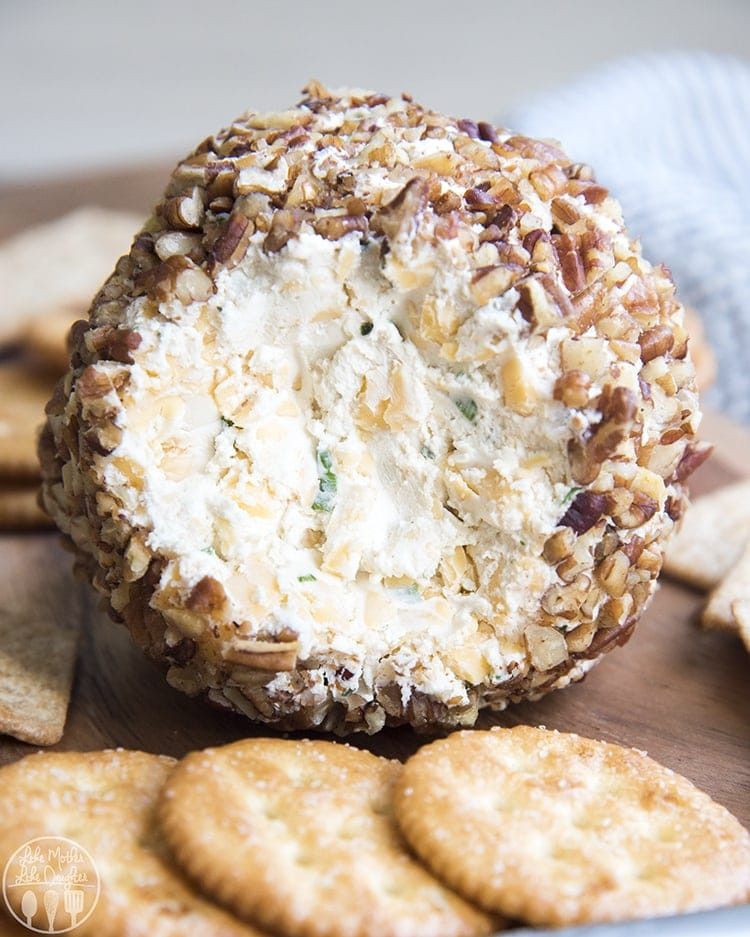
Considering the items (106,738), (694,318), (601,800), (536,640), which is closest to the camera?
(601,800)

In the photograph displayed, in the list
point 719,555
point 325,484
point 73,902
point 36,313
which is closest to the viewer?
point 73,902

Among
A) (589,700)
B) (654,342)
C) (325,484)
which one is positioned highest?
(654,342)

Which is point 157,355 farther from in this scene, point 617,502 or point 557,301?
point 617,502

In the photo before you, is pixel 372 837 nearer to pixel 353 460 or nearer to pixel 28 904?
pixel 28 904

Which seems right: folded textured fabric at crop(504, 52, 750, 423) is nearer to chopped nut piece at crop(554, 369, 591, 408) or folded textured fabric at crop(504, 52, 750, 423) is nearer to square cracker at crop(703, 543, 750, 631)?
square cracker at crop(703, 543, 750, 631)

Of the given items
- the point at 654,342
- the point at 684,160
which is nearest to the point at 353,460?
the point at 654,342

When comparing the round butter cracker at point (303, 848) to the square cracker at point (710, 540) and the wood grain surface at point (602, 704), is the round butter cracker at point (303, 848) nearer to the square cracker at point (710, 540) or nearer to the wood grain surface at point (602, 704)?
the wood grain surface at point (602, 704)

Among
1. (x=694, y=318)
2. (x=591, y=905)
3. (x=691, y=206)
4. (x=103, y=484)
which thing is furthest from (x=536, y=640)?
(x=691, y=206)
